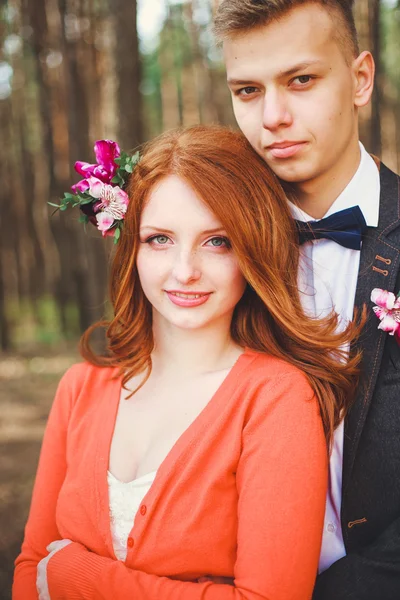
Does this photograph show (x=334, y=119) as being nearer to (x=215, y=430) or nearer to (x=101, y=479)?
(x=215, y=430)

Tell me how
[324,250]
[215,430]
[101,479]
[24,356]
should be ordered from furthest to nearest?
[24,356] → [324,250] → [101,479] → [215,430]

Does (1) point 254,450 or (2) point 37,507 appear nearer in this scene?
(1) point 254,450

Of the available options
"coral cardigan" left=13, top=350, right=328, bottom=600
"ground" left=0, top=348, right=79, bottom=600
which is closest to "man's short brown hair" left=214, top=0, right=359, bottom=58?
"coral cardigan" left=13, top=350, right=328, bottom=600

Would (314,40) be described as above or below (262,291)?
above

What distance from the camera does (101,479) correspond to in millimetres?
2020

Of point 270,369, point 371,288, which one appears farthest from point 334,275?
point 270,369

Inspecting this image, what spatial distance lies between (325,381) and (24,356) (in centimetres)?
939

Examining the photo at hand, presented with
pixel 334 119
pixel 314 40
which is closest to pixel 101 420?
pixel 334 119

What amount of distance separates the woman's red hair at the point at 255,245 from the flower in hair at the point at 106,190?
5 cm

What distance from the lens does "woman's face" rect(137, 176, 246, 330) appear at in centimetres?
192

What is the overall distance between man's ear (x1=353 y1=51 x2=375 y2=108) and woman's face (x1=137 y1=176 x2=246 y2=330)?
86 centimetres

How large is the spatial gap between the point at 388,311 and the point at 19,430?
214 inches

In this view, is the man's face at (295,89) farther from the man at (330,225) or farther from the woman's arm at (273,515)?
the woman's arm at (273,515)

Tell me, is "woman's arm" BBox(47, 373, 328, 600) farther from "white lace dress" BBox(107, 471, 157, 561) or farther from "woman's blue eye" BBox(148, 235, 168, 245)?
"woman's blue eye" BBox(148, 235, 168, 245)
